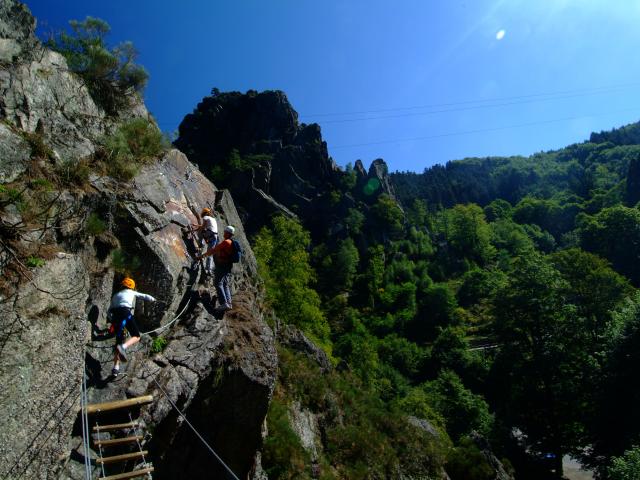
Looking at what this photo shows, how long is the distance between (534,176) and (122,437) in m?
154

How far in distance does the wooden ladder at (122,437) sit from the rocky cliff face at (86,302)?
0.92 ft

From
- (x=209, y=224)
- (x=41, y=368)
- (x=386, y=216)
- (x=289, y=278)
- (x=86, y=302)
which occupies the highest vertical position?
(x=386, y=216)

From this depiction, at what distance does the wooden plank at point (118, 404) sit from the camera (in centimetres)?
619

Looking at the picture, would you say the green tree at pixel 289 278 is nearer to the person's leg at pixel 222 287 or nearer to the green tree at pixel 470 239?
the person's leg at pixel 222 287

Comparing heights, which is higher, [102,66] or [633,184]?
[633,184]

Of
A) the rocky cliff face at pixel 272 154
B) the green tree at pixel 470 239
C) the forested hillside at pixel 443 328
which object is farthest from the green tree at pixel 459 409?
the green tree at pixel 470 239

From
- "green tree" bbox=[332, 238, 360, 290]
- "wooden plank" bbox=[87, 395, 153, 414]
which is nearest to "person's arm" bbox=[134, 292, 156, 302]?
"wooden plank" bbox=[87, 395, 153, 414]

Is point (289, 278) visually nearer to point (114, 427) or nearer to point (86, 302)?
point (86, 302)

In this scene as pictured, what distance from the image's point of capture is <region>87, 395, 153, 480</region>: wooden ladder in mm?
5801

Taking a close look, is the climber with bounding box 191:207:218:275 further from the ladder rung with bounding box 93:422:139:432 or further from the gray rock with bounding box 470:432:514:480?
the gray rock with bounding box 470:432:514:480

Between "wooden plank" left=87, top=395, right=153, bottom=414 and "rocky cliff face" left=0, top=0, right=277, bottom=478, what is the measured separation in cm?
26

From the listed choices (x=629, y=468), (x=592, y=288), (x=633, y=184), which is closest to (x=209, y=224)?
(x=629, y=468)

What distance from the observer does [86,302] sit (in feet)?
23.7

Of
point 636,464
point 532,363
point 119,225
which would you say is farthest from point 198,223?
point 532,363
